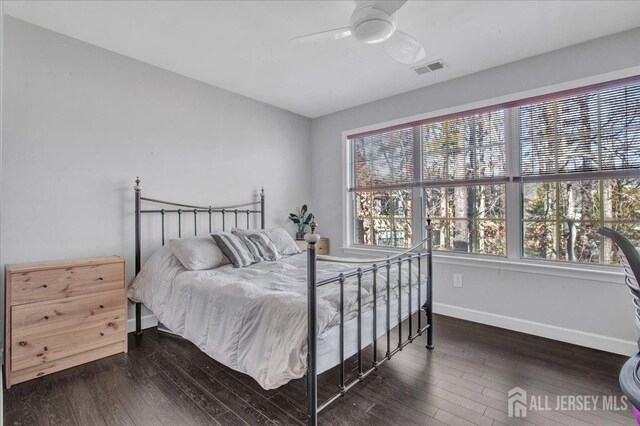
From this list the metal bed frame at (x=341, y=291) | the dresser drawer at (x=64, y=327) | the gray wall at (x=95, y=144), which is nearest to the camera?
the metal bed frame at (x=341, y=291)

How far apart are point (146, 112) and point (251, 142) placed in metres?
1.23

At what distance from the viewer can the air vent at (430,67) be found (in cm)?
302

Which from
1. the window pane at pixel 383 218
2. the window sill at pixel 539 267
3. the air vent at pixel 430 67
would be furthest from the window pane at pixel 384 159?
the window sill at pixel 539 267

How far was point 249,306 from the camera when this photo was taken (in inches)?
72.1

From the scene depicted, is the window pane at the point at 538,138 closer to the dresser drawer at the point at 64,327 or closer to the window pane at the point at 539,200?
the window pane at the point at 539,200

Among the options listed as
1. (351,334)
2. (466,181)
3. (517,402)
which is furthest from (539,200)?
(351,334)

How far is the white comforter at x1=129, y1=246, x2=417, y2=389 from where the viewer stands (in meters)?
1.61

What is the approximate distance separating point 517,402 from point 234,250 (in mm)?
2317

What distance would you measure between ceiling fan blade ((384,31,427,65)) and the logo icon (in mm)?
2320

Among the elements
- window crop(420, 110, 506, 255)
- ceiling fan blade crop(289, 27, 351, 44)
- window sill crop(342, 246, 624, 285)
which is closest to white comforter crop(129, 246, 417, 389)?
window sill crop(342, 246, 624, 285)

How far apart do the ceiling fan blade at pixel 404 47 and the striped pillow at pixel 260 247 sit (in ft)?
6.57

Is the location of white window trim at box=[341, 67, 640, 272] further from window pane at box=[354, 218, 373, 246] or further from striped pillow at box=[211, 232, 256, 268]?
striped pillow at box=[211, 232, 256, 268]

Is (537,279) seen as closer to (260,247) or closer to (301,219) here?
(260,247)

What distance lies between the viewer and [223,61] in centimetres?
298
